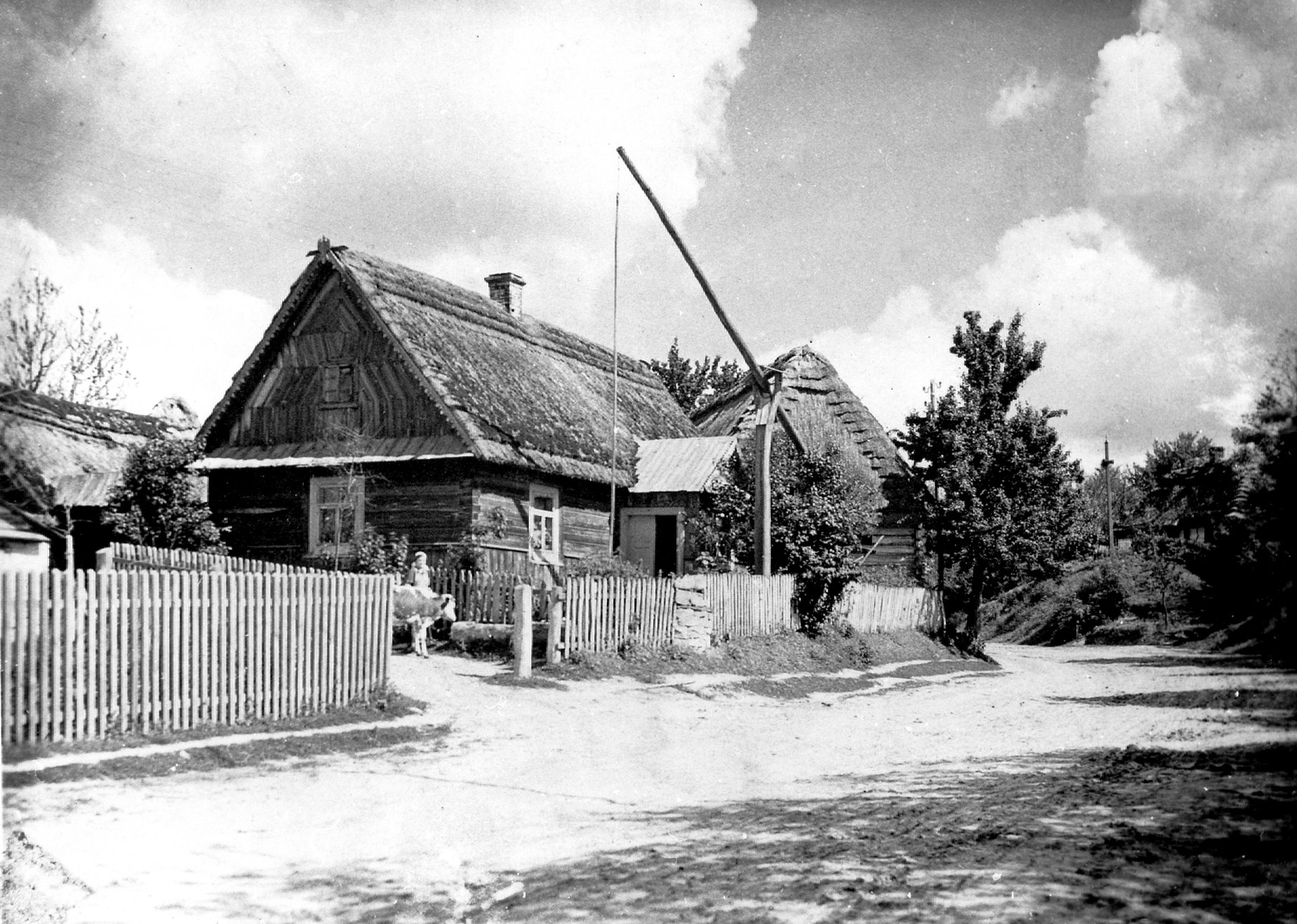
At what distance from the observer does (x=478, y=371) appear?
24.9m

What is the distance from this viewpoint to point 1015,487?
943 inches

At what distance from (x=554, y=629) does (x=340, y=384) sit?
10.6m

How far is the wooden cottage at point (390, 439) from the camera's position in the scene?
22797mm

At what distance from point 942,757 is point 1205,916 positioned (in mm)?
6197

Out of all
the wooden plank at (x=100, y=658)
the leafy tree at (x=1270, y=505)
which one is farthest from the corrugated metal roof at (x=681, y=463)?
the leafy tree at (x=1270, y=505)

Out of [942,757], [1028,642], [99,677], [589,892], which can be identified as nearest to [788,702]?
[942,757]

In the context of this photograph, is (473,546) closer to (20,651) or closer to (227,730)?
(227,730)

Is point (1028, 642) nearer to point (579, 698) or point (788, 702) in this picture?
point (788, 702)

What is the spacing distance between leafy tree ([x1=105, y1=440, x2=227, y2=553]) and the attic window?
3122 mm

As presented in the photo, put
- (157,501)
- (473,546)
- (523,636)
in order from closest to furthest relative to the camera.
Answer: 1. (523,636)
2. (473,546)
3. (157,501)

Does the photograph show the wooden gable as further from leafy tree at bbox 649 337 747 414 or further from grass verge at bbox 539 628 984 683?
leafy tree at bbox 649 337 747 414

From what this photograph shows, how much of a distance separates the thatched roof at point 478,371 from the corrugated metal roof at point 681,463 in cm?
43

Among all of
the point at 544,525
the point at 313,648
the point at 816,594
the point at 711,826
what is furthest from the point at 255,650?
the point at 816,594

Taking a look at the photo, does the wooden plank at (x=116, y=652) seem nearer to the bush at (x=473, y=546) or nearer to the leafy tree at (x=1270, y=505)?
the leafy tree at (x=1270, y=505)
